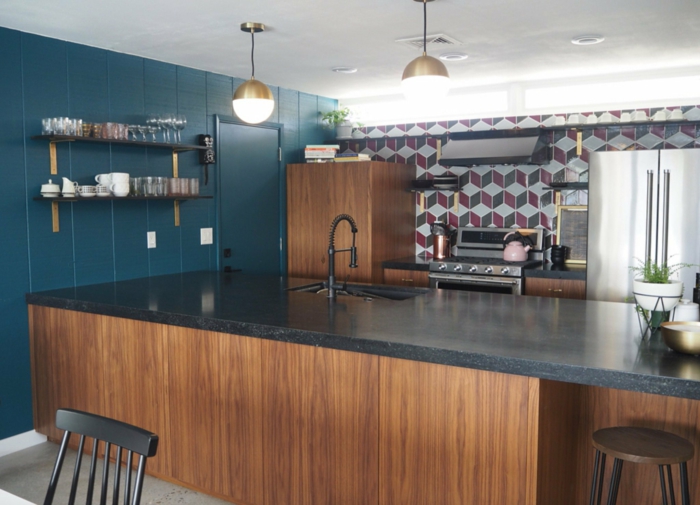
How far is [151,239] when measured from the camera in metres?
4.40

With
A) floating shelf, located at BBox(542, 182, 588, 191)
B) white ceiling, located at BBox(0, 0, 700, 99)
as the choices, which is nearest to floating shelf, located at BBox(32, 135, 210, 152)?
Result: white ceiling, located at BBox(0, 0, 700, 99)

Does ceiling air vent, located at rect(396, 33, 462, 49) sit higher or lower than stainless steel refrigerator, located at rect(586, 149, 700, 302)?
higher

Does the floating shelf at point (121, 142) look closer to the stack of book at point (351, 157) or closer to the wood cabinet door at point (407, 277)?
the stack of book at point (351, 157)

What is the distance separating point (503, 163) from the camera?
5.18 metres

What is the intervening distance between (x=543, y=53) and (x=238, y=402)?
3.01 m

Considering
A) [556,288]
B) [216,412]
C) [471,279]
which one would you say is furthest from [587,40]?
[216,412]

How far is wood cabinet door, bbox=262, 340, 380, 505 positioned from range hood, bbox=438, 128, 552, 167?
303cm

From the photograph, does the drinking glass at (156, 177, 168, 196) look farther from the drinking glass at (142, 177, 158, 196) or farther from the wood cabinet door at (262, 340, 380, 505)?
the wood cabinet door at (262, 340, 380, 505)

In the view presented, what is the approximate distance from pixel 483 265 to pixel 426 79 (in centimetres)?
254

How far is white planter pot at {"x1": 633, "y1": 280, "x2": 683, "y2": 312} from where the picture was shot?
2.38 meters

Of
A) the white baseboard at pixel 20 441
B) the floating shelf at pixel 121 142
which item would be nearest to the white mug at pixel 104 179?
the floating shelf at pixel 121 142

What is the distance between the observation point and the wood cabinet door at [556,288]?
4691 mm

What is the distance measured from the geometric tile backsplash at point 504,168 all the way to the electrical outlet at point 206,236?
1.89 metres

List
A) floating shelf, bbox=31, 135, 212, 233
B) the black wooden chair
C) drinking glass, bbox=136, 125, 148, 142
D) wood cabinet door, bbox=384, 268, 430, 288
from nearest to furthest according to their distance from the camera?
the black wooden chair < floating shelf, bbox=31, 135, 212, 233 < drinking glass, bbox=136, 125, 148, 142 < wood cabinet door, bbox=384, 268, 430, 288
